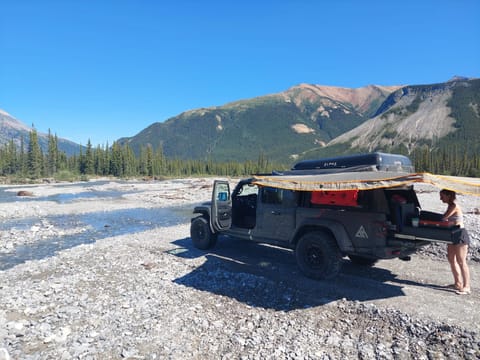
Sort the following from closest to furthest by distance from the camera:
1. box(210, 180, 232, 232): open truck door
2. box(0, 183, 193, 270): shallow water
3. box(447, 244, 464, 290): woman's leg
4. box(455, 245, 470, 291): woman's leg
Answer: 1. box(455, 245, 470, 291): woman's leg
2. box(447, 244, 464, 290): woman's leg
3. box(210, 180, 232, 232): open truck door
4. box(0, 183, 193, 270): shallow water

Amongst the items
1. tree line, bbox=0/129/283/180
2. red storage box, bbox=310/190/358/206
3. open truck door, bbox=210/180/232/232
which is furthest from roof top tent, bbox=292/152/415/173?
tree line, bbox=0/129/283/180

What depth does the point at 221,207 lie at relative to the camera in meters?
10.1

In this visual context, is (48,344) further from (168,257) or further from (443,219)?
(443,219)

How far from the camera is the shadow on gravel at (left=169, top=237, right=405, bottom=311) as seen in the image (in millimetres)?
6730

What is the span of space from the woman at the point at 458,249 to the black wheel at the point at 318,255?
238 centimetres

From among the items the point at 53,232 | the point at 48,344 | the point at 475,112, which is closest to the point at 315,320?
the point at 48,344

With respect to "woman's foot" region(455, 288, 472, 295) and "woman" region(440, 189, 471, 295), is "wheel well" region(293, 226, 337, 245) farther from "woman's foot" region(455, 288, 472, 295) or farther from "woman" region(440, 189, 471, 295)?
"woman's foot" region(455, 288, 472, 295)

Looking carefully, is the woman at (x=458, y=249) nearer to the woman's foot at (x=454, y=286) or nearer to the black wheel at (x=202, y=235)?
the woman's foot at (x=454, y=286)

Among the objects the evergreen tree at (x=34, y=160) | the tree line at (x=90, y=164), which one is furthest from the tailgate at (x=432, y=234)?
the evergreen tree at (x=34, y=160)

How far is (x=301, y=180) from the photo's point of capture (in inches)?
281

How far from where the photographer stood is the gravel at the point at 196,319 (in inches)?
A: 196

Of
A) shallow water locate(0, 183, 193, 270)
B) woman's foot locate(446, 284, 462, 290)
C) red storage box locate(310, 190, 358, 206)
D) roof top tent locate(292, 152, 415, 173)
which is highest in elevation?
roof top tent locate(292, 152, 415, 173)

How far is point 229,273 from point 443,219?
5.28 metres

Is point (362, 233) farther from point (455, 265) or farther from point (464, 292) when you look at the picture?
point (464, 292)
